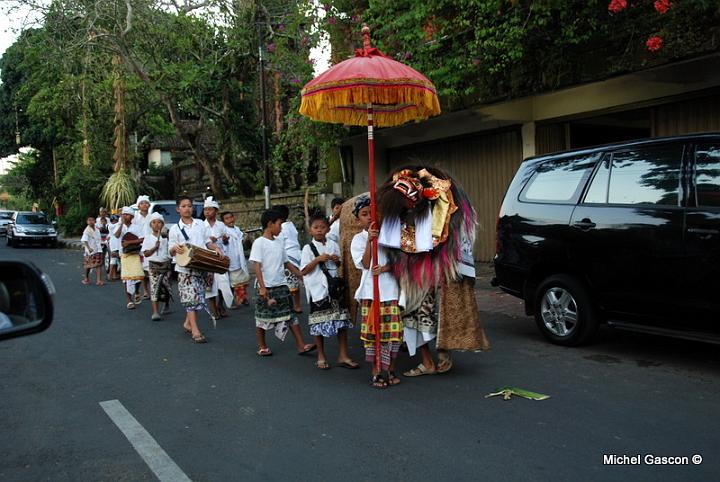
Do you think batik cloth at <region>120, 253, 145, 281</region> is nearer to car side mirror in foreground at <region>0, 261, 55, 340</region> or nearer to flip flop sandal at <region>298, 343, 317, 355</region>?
flip flop sandal at <region>298, 343, 317, 355</region>

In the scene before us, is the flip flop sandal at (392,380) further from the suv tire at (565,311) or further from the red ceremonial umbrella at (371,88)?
the suv tire at (565,311)

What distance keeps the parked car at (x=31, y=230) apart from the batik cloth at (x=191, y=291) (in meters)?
26.1

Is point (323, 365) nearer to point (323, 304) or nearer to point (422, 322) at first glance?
point (323, 304)

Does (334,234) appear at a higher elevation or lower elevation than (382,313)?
higher

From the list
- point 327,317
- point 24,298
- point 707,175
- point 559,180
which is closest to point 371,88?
point 327,317

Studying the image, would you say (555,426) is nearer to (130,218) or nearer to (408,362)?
(408,362)

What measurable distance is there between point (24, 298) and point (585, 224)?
213 inches

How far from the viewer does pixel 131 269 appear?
35.7 feet

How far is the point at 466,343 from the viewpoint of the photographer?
5.68 meters

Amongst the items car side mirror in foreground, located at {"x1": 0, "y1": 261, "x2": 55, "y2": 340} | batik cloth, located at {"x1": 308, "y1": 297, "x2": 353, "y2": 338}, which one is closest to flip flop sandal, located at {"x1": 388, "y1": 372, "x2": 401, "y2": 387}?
batik cloth, located at {"x1": 308, "y1": 297, "x2": 353, "y2": 338}

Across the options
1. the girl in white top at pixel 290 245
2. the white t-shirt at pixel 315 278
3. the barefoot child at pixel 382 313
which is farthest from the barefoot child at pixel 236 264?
the barefoot child at pixel 382 313

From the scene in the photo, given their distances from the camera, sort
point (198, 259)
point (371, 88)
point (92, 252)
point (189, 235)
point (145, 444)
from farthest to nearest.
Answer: point (92, 252) → point (189, 235) → point (198, 259) → point (371, 88) → point (145, 444)

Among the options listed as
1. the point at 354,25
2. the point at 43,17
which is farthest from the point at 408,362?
the point at 43,17

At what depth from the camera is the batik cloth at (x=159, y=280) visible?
952 centimetres
